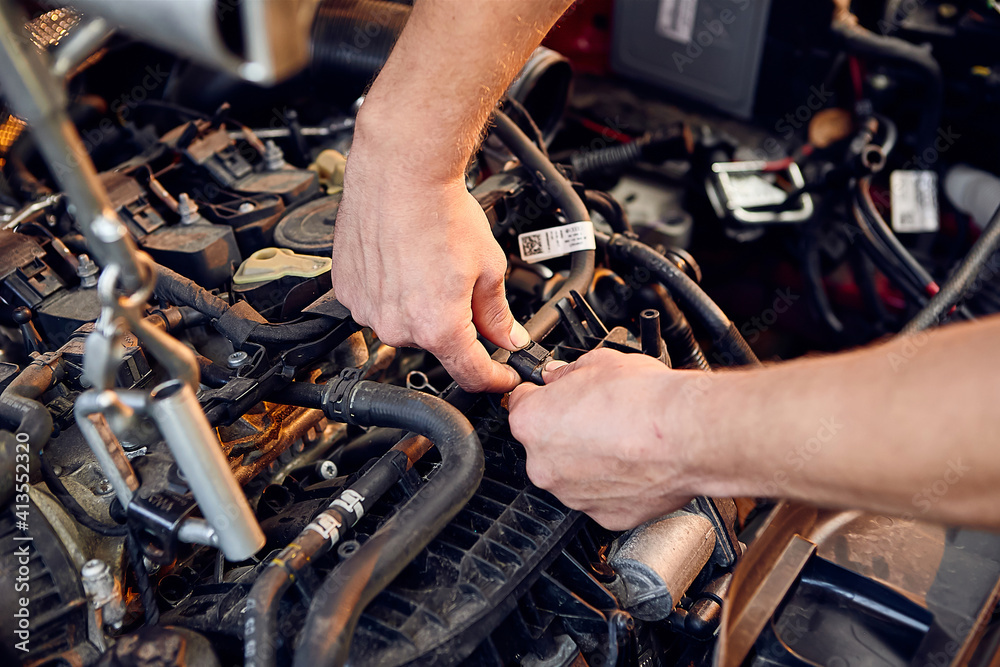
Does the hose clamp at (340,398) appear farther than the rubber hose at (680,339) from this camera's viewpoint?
No

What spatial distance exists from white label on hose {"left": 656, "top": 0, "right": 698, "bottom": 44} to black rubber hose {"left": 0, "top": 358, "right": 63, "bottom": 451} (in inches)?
79.8

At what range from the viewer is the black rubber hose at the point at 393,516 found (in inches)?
28.5

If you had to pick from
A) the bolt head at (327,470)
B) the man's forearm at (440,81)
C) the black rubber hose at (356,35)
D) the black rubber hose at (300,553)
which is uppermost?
the man's forearm at (440,81)

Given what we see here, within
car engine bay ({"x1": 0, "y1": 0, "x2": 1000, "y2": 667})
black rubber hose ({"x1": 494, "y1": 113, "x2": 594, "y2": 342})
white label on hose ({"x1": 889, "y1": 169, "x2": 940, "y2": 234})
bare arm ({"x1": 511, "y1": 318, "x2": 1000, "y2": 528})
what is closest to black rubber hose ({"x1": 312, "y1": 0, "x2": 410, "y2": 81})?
car engine bay ({"x1": 0, "y1": 0, "x2": 1000, "y2": 667})

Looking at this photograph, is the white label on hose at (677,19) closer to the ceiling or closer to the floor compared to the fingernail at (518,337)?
closer to the ceiling

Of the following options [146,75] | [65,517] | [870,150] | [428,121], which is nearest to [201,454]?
[65,517]

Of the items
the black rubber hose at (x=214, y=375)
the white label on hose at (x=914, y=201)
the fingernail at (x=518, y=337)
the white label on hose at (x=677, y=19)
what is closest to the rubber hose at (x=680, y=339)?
the fingernail at (x=518, y=337)

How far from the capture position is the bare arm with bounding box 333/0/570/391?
946 millimetres

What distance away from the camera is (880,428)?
2.14ft

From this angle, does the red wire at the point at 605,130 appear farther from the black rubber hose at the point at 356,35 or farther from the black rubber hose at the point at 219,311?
the black rubber hose at the point at 219,311

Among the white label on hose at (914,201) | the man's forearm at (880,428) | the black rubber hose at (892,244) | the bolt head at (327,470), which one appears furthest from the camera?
the white label on hose at (914,201)

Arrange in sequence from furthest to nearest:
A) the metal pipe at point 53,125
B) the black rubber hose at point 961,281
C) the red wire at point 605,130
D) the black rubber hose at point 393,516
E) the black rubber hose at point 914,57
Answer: the red wire at point 605,130 → the black rubber hose at point 914,57 → the black rubber hose at point 961,281 → the black rubber hose at point 393,516 → the metal pipe at point 53,125

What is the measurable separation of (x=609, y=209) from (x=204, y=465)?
3.24 ft

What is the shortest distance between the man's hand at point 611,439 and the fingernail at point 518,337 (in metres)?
0.12
